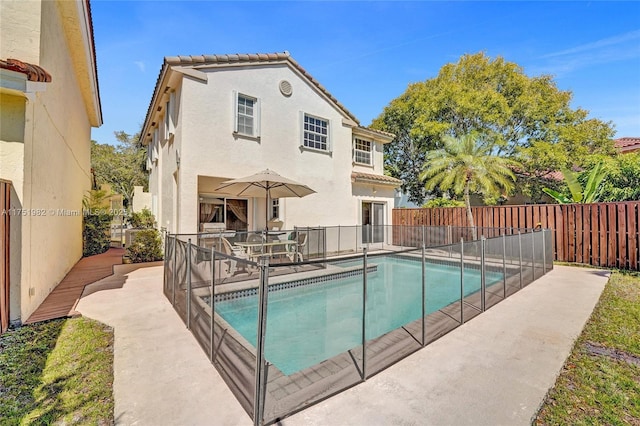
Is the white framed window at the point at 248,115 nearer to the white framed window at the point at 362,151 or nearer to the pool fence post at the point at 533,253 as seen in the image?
the white framed window at the point at 362,151

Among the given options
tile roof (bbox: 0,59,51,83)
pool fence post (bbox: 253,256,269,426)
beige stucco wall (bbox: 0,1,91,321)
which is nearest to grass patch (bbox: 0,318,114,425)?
A: beige stucco wall (bbox: 0,1,91,321)

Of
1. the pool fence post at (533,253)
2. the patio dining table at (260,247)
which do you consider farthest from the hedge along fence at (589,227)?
the patio dining table at (260,247)

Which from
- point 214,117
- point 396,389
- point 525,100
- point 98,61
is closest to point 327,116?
point 214,117

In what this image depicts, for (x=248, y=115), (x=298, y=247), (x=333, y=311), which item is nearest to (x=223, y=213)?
(x=248, y=115)

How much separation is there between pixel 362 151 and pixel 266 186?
9.23 metres

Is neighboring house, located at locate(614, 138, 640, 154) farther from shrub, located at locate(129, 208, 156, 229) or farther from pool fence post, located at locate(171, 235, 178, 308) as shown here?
shrub, located at locate(129, 208, 156, 229)

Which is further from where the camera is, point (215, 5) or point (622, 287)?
point (215, 5)

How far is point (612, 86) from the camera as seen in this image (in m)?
17.1

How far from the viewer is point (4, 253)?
464cm

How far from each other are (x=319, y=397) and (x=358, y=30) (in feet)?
46.6

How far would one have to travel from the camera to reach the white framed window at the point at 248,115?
37.8 ft

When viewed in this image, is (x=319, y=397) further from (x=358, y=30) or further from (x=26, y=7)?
(x=358, y=30)

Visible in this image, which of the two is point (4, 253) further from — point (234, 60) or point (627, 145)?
point (627, 145)

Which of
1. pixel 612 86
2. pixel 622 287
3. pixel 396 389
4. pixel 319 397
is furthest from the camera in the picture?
pixel 612 86
